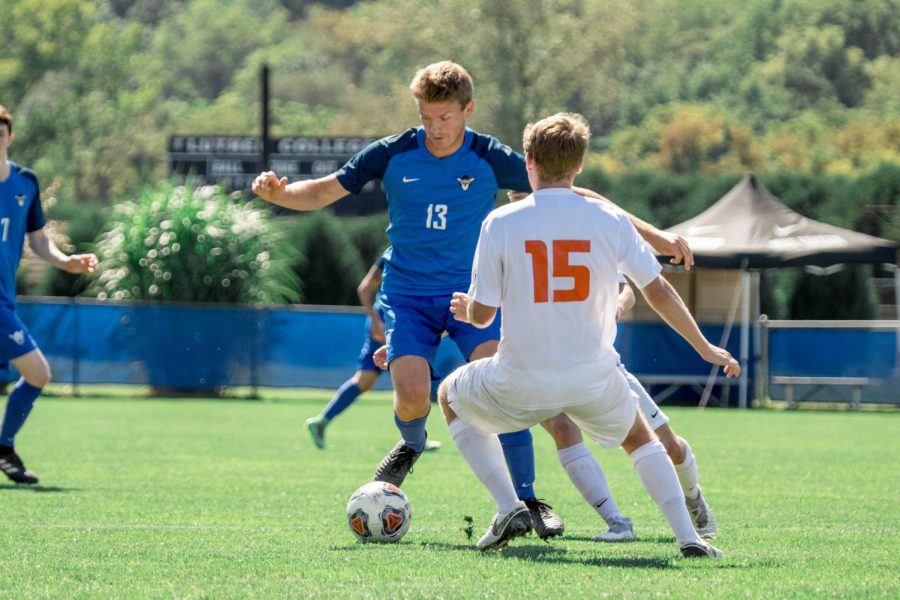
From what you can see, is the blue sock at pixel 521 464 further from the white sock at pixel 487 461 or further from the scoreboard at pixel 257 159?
the scoreboard at pixel 257 159

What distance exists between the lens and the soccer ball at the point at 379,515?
691 cm

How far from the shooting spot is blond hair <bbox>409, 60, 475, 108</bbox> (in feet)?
23.3

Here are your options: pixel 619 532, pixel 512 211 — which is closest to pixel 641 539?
pixel 619 532

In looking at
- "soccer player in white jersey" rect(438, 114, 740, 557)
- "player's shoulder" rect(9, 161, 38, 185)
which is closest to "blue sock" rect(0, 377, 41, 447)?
"player's shoulder" rect(9, 161, 38, 185)

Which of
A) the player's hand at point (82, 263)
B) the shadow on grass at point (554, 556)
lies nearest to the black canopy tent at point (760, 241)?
the player's hand at point (82, 263)

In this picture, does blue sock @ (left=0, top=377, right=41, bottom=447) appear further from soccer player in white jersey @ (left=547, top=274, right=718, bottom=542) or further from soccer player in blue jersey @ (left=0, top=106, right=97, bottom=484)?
soccer player in white jersey @ (left=547, top=274, right=718, bottom=542)

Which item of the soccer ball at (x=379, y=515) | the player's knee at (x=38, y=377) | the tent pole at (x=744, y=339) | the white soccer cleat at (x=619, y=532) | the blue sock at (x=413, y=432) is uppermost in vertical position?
the blue sock at (x=413, y=432)

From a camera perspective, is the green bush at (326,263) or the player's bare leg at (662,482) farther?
the green bush at (326,263)

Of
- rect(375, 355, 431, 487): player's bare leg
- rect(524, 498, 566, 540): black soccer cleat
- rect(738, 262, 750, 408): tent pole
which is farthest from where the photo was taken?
rect(738, 262, 750, 408): tent pole

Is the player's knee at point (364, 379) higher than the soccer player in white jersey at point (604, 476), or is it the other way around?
the soccer player in white jersey at point (604, 476)

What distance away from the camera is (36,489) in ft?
31.4

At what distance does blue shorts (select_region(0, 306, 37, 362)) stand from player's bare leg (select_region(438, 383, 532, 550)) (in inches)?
161

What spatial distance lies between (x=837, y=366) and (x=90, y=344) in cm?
1109

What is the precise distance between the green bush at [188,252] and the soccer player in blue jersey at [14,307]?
1651 cm
